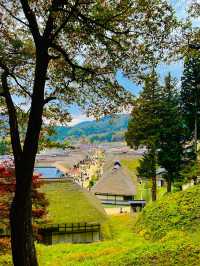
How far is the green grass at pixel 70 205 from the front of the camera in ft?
104

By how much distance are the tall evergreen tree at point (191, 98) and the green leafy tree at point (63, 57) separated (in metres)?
37.3

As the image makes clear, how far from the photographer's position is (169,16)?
8.91 meters

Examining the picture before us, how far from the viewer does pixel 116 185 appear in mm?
55875

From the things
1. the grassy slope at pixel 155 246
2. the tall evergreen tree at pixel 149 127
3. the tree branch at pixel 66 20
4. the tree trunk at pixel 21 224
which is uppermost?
the tall evergreen tree at pixel 149 127

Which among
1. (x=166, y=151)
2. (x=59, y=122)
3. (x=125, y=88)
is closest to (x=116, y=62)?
(x=125, y=88)

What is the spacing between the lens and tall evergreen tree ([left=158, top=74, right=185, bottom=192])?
42312 mm

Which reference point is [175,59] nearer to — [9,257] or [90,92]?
[90,92]

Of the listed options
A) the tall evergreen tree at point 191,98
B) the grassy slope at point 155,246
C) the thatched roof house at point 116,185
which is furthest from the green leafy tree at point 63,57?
the thatched roof house at point 116,185

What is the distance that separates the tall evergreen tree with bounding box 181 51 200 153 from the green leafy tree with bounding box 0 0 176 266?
122 ft

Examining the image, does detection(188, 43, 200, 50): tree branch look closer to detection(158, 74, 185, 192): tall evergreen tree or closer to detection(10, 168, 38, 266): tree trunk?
detection(10, 168, 38, 266): tree trunk

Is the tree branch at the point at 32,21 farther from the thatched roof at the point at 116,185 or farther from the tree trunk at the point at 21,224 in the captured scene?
the thatched roof at the point at 116,185

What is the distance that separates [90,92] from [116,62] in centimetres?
97

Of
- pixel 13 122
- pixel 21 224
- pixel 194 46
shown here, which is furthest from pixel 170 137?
pixel 21 224

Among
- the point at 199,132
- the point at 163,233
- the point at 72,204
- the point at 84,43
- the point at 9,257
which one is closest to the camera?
the point at 84,43
